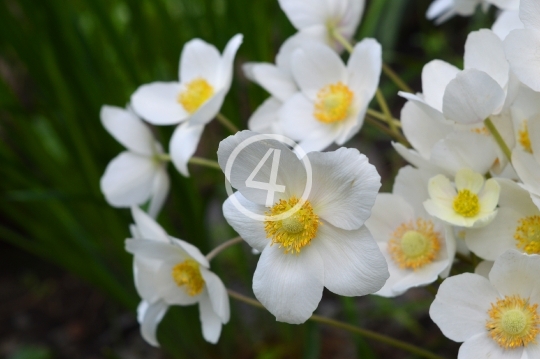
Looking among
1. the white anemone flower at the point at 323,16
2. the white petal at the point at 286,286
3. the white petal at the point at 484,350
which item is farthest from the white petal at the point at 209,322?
the white anemone flower at the point at 323,16

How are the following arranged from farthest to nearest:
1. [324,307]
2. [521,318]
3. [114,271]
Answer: [324,307], [114,271], [521,318]

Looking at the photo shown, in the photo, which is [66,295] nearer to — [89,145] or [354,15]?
[89,145]

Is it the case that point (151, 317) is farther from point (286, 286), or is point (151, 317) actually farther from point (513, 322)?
point (513, 322)

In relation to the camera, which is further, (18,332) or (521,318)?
(18,332)

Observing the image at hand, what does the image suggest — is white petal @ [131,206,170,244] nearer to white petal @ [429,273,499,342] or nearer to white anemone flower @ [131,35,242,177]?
white anemone flower @ [131,35,242,177]

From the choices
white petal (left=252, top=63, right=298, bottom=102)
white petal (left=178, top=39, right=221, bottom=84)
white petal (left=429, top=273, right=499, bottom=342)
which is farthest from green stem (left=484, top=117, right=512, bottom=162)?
white petal (left=178, top=39, right=221, bottom=84)

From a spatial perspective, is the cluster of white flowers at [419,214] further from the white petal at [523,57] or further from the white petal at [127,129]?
the white petal at [127,129]

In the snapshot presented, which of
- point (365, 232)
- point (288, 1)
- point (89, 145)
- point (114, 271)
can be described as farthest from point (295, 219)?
point (114, 271)
